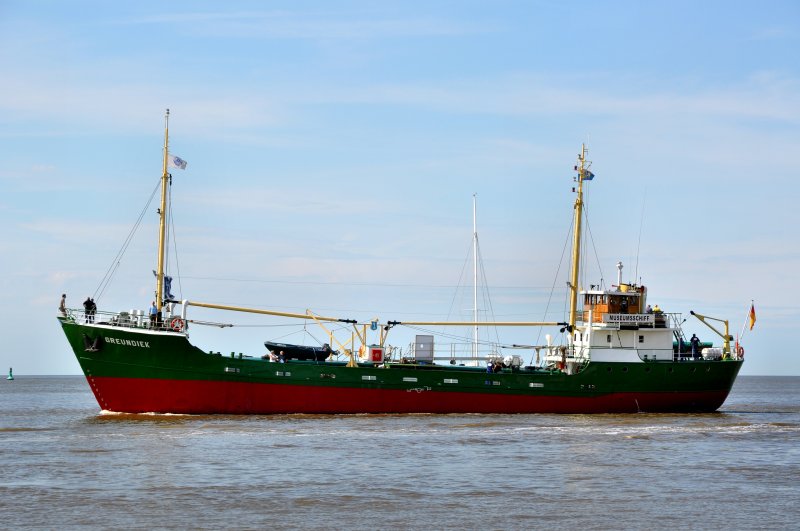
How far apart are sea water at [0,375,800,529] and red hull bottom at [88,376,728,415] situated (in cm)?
95

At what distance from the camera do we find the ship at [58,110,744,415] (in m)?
43.3

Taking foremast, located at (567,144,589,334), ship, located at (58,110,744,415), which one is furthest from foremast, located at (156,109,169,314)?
foremast, located at (567,144,589,334)

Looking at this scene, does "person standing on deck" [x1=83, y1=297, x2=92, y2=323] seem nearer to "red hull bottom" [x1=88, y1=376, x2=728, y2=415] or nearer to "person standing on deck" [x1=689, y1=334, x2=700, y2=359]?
"red hull bottom" [x1=88, y1=376, x2=728, y2=415]

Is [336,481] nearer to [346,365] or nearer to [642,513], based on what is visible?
[642,513]

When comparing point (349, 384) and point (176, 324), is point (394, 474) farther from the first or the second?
point (176, 324)

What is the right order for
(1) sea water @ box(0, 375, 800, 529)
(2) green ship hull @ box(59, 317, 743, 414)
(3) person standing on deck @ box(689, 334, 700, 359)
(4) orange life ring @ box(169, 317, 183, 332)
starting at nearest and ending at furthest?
1. (1) sea water @ box(0, 375, 800, 529)
2. (2) green ship hull @ box(59, 317, 743, 414)
3. (4) orange life ring @ box(169, 317, 183, 332)
4. (3) person standing on deck @ box(689, 334, 700, 359)

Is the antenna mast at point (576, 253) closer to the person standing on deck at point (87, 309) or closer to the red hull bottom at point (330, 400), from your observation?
the red hull bottom at point (330, 400)

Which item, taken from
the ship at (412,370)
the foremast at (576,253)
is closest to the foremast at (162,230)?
the ship at (412,370)

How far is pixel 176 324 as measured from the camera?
43.4 metres

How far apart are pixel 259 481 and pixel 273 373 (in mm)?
17389

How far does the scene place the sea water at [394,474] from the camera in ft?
73.8

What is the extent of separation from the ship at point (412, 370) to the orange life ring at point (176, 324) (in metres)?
0.06

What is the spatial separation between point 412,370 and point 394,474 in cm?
1729

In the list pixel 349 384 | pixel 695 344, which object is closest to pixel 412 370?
pixel 349 384
